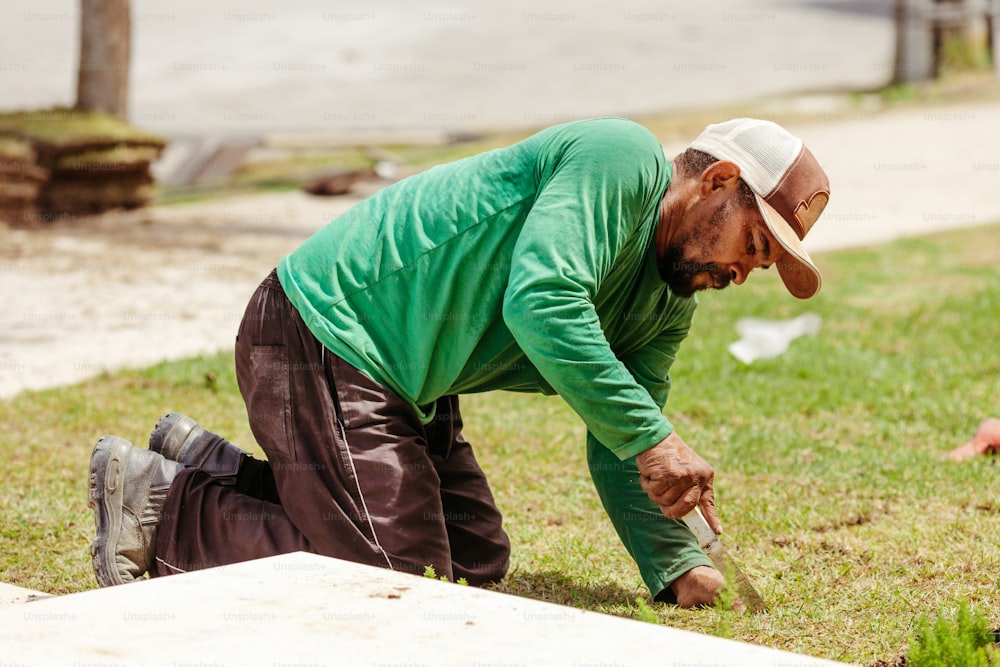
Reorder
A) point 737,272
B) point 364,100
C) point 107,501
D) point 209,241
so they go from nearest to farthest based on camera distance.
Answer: point 737,272
point 107,501
point 209,241
point 364,100

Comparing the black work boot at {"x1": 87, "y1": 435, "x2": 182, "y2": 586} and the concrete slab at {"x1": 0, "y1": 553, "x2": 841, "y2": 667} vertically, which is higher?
the concrete slab at {"x1": 0, "y1": 553, "x2": 841, "y2": 667}

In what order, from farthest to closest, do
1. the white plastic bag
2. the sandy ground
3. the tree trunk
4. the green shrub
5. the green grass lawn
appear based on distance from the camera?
1. the tree trunk
2. the sandy ground
3. the white plastic bag
4. the green grass lawn
5. the green shrub

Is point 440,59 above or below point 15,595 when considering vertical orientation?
above

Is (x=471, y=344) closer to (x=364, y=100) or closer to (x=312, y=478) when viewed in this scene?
(x=312, y=478)

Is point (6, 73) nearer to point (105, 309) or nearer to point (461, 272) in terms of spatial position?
point (105, 309)

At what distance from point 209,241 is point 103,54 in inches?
122

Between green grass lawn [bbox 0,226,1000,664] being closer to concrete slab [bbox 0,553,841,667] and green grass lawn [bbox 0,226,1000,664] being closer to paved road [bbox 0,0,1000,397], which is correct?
concrete slab [bbox 0,553,841,667]

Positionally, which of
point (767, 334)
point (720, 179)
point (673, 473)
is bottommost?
point (767, 334)

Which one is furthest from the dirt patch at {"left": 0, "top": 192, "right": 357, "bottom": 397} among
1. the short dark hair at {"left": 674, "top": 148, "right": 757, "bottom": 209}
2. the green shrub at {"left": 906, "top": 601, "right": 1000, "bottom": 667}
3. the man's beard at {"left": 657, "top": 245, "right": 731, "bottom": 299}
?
the green shrub at {"left": 906, "top": 601, "right": 1000, "bottom": 667}

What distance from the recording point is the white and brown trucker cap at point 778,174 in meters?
3.07

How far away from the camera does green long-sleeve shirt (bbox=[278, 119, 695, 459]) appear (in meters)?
2.93

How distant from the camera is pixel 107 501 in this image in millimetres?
3541

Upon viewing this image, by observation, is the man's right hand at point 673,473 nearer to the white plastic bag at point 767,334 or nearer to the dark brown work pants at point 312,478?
the dark brown work pants at point 312,478

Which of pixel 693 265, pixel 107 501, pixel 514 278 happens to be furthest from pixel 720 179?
pixel 107 501
